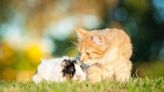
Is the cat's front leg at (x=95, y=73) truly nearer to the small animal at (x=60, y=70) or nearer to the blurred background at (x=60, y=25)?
the small animal at (x=60, y=70)

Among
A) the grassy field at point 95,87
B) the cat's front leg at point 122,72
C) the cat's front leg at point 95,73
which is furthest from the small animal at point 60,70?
the grassy field at point 95,87

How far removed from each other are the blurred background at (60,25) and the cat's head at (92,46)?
1094 centimetres

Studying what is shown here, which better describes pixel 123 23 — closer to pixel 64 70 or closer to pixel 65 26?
pixel 65 26

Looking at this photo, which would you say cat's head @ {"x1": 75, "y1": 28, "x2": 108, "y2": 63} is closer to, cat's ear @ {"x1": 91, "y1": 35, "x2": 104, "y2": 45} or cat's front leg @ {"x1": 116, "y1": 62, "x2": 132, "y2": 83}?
cat's ear @ {"x1": 91, "y1": 35, "x2": 104, "y2": 45}

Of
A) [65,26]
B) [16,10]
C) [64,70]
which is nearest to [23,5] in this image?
[16,10]

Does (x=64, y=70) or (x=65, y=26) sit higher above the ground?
(x=65, y=26)

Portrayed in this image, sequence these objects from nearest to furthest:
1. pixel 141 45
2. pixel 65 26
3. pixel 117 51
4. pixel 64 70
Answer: pixel 117 51
pixel 64 70
pixel 141 45
pixel 65 26

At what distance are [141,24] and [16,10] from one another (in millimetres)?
4873

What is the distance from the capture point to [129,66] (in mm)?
11352

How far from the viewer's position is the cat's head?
35.5ft

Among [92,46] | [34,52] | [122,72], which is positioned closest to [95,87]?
[92,46]

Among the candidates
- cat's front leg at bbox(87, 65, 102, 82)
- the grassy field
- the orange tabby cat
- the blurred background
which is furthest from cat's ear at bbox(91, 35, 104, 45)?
the blurred background

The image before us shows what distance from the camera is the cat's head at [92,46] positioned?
10828mm

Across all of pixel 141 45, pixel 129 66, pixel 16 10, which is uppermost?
pixel 16 10
